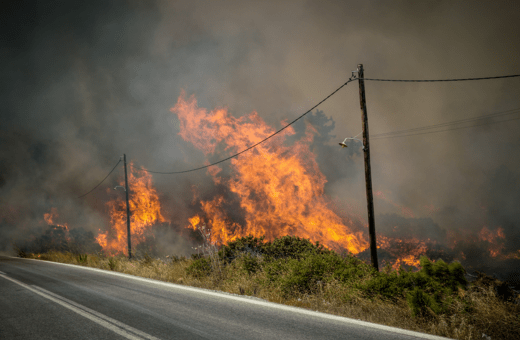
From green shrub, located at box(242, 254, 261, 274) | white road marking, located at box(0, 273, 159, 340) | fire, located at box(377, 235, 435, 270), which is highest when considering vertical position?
white road marking, located at box(0, 273, 159, 340)

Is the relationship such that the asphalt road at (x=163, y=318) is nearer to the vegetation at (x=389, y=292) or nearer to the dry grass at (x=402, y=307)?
the dry grass at (x=402, y=307)

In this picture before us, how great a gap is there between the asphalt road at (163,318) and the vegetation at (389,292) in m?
0.51

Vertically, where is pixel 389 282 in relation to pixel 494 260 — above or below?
above

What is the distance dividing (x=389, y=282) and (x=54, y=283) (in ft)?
33.1

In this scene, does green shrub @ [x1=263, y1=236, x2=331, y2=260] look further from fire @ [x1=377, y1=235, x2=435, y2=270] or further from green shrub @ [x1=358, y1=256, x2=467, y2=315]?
fire @ [x1=377, y1=235, x2=435, y2=270]

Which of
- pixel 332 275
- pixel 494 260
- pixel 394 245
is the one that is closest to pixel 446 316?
pixel 332 275

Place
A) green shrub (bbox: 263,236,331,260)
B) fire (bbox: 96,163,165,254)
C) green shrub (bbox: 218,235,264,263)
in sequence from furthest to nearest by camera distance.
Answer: fire (bbox: 96,163,165,254) → green shrub (bbox: 218,235,264,263) → green shrub (bbox: 263,236,331,260)

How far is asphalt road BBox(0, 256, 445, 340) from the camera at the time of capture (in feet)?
13.8

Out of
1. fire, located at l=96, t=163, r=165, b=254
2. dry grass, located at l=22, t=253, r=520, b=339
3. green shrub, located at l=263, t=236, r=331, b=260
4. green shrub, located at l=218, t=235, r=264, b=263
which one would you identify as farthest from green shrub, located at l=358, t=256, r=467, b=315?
fire, located at l=96, t=163, r=165, b=254

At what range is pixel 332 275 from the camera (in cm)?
670

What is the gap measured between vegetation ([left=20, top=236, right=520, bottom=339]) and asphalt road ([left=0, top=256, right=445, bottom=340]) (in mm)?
513

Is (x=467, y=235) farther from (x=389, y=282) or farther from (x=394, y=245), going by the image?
(x=389, y=282)

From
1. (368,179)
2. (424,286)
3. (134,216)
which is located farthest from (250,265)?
(134,216)

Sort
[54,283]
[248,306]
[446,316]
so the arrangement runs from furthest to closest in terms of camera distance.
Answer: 1. [54,283]
2. [248,306]
3. [446,316]
